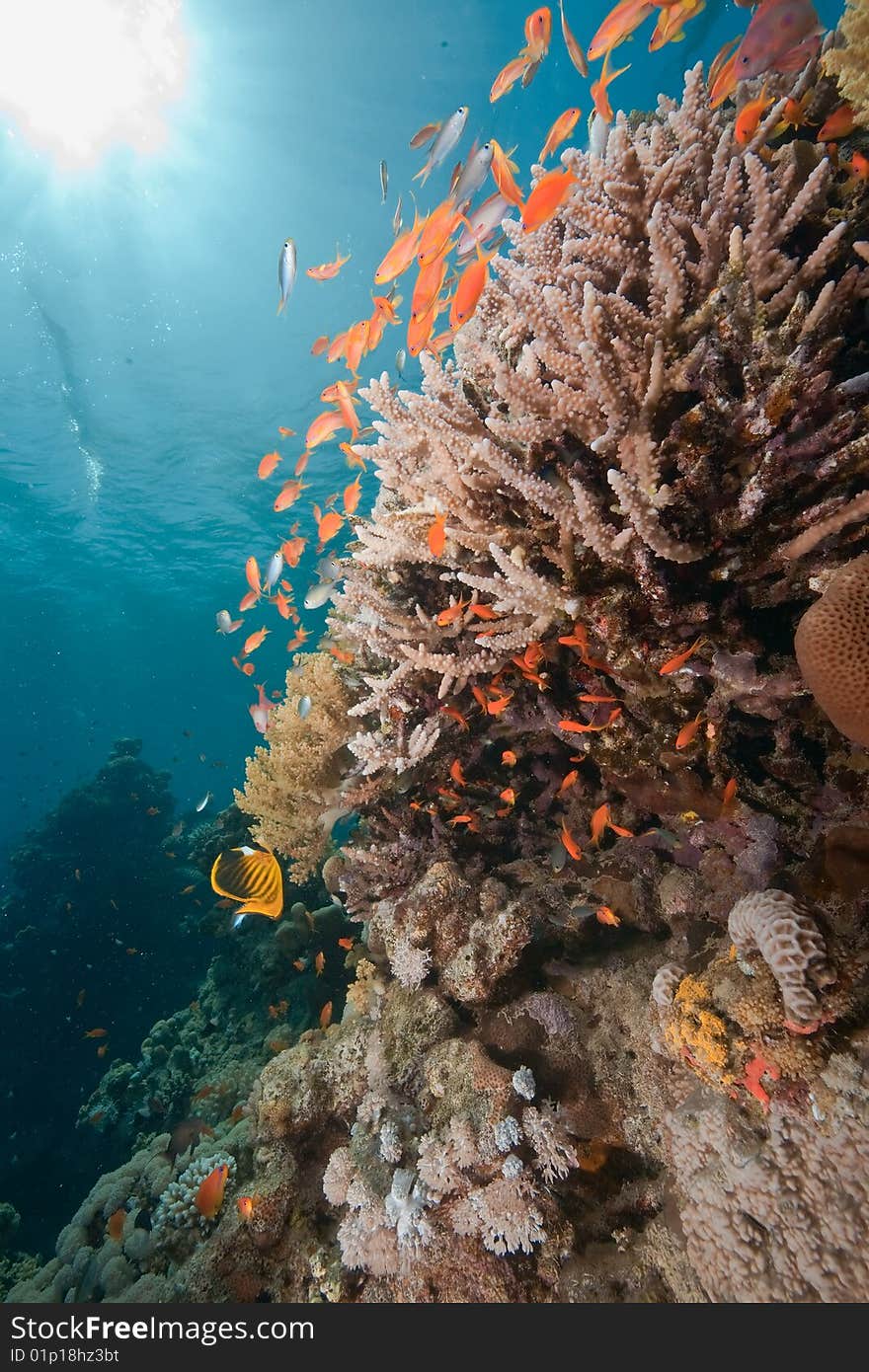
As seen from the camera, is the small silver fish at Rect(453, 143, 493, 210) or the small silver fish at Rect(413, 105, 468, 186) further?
the small silver fish at Rect(413, 105, 468, 186)

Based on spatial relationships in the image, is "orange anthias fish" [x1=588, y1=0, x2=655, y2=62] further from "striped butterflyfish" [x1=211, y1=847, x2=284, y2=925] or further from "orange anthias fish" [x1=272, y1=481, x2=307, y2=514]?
"striped butterflyfish" [x1=211, y1=847, x2=284, y2=925]

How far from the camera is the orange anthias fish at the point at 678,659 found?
264cm

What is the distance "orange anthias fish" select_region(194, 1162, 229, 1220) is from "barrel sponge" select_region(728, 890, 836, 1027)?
4.25m

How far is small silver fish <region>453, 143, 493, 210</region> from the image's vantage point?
347 cm

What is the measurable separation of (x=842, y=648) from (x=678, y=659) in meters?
0.67

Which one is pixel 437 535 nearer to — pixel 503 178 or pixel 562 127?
pixel 503 178

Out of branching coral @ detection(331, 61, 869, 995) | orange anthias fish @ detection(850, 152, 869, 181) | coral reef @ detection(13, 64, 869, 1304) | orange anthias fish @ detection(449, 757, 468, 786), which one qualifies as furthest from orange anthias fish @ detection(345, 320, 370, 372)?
orange anthias fish @ detection(449, 757, 468, 786)

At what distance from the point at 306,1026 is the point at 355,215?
2116 centimetres

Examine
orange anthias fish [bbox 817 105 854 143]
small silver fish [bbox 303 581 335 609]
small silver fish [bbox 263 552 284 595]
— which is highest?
orange anthias fish [bbox 817 105 854 143]

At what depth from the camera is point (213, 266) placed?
19.4 m

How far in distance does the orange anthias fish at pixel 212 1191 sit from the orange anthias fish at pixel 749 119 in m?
7.23

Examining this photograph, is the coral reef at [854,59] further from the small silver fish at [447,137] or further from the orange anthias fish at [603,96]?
the small silver fish at [447,137]

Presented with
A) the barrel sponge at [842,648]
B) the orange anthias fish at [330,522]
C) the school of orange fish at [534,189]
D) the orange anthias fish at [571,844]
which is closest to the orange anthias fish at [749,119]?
the school of orange fish at [534,189]

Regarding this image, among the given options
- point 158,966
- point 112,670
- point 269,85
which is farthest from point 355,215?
point 112,670
